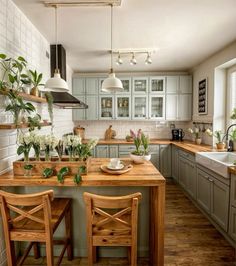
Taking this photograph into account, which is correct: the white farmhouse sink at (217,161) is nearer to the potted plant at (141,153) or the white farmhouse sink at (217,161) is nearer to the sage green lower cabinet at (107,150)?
the potted plant at (141,153)

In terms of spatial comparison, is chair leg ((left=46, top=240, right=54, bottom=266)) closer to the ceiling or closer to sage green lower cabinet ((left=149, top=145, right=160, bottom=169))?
the ceiling

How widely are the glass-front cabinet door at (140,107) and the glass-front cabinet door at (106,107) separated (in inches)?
20.3

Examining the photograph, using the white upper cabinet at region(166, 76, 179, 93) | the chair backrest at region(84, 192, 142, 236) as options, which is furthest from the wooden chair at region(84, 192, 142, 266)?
the white upper cabinet at region(166, 76, 179, 93)

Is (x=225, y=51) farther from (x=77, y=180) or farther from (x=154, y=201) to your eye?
(x=77, y=180)

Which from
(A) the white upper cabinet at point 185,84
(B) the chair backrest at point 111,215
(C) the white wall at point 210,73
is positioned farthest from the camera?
(A) the white upper cabinet at point 185,84

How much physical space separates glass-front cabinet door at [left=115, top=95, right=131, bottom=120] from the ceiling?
1173 mm

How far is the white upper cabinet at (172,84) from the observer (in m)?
4.49

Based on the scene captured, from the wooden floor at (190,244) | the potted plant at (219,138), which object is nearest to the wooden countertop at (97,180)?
the wooden floor at (190,244)

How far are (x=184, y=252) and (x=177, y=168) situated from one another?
6.85 feet

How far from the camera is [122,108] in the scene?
463 cm

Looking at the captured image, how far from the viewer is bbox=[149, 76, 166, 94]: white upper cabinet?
4508 mm

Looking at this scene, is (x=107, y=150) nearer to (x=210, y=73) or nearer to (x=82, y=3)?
(x=210, y=73)

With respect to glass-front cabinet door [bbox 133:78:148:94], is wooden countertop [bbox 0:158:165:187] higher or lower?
lower

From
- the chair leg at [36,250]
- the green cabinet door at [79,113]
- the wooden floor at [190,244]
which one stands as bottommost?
the wooden floor at [190,244]
